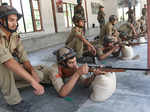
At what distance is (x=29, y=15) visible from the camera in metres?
8.02

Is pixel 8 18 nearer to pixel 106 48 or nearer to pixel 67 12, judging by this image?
pixel 106 48

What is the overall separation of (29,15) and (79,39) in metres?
5.13

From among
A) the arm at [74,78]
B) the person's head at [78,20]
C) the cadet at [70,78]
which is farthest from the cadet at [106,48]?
the arm at [74,78]

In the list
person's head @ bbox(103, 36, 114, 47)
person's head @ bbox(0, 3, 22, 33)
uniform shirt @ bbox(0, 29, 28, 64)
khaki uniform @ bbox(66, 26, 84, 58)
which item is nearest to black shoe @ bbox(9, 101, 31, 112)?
uniform shirt @ bbox(0, 29, 28, 64)

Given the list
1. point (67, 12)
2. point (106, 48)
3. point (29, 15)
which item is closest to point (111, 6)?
point (67, 12)

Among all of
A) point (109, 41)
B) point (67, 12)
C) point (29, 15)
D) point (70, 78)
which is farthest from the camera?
point (67, 12)

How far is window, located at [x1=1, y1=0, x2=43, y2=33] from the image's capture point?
749 cm

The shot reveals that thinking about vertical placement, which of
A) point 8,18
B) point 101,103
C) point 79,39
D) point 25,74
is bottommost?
point 101,103

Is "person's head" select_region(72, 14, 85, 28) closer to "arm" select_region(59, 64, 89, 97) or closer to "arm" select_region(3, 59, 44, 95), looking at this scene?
"arm" select_region(59, 64, 89, 97)

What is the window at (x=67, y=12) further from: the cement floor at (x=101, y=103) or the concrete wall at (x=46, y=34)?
the cement floor at (x=101, y=103)

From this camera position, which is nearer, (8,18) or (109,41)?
(8,18)

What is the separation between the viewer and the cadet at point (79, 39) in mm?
3619

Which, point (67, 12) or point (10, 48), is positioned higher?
point (67, 12)

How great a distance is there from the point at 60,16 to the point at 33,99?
28.4 feet
